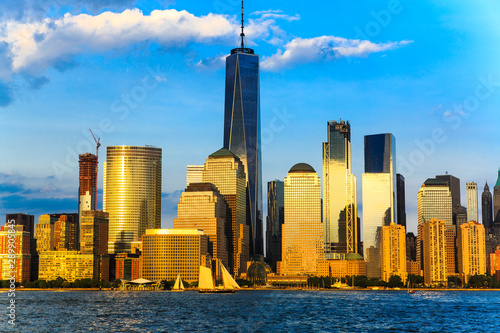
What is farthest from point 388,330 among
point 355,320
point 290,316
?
point 290,316

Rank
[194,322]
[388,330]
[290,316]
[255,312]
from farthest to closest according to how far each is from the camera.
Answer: [255,312] → [290,316] → [194,322] → [388,330]

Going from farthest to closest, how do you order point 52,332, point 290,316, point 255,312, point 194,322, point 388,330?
point 255,312, point 290,316, point 194,322, point 388,330, point 52,332

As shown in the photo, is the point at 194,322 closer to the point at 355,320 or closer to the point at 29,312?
the point at 355,320

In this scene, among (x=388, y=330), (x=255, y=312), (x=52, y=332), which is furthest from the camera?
(x=255, y=312)

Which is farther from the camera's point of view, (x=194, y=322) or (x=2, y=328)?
(x=194, y=322)

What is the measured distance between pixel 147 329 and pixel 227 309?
57110 millimetres

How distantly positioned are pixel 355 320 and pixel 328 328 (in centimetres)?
2071

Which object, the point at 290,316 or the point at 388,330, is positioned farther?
the point at 290,316

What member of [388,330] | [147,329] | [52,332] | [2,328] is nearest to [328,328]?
[388,330]

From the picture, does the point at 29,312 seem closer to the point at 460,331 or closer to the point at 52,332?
the point at 52,332

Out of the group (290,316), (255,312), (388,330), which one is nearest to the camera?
(388,330)

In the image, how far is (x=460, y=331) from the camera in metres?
144

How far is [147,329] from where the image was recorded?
141 m

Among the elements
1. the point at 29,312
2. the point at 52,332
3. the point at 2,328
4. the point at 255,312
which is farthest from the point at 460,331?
the point at 29,312
